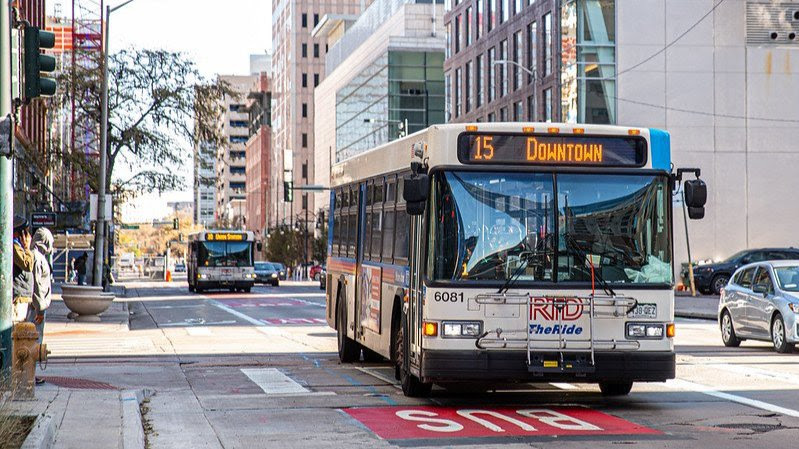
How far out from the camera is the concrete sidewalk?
3383 centimetres

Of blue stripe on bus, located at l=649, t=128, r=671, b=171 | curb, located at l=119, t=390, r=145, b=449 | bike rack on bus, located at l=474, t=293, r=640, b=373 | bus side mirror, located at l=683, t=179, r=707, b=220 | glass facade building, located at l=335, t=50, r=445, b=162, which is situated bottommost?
curb, located at l=119, t=390, r=145, b=449

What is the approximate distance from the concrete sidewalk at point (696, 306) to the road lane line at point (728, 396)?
18.1 meters

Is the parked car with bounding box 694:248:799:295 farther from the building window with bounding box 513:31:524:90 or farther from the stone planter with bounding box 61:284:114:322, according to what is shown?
the stone planter with bounding box 61:284:114:322

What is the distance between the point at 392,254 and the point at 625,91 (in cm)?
4362

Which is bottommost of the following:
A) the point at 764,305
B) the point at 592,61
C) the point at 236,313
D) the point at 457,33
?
the point at 236,313

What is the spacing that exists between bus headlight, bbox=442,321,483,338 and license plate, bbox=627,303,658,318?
60.1 inches

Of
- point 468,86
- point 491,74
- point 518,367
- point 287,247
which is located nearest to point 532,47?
point 491,74

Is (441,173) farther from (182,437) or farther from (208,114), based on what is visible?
(208,114)

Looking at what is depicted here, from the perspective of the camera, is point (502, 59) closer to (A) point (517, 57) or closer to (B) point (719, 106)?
(A) point (517, 57)

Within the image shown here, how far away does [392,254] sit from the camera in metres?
15.0

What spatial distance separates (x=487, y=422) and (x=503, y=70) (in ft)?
191

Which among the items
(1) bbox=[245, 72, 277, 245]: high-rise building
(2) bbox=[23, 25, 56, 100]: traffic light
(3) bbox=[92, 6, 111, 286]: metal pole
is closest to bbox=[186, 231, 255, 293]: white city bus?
(3) bbox=[92, 6, 111, 286]: metal pole

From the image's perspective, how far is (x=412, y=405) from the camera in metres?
13.4

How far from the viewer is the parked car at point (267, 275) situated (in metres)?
75.4
